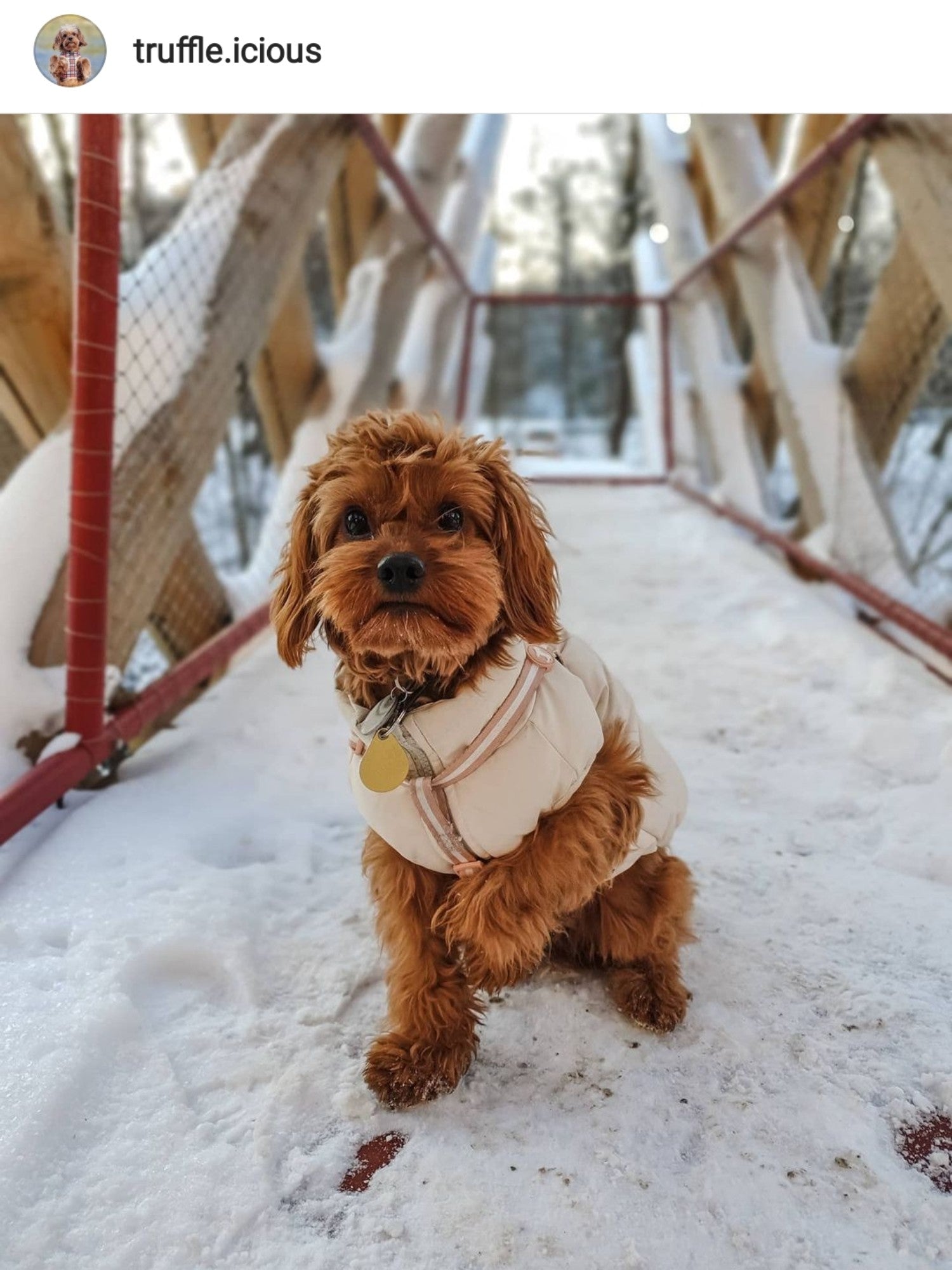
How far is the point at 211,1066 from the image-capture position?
1.52 meters

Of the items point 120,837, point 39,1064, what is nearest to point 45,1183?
point 39,1064

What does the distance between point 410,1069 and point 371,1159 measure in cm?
16

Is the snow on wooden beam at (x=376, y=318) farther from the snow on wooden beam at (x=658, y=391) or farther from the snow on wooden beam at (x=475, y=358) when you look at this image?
the snow on wooden beam at (x=658, y=391)

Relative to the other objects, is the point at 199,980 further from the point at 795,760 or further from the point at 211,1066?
the point at 795,760

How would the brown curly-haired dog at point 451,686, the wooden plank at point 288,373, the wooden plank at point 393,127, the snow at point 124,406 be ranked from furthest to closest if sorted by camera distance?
1. the wooden plank at point 393,127
2. the wooden plank at point 288,373
3. the snow at point 124,406
4. the brown curly-haired dog at point 451,686

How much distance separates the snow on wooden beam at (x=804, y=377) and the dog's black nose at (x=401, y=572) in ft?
10.0

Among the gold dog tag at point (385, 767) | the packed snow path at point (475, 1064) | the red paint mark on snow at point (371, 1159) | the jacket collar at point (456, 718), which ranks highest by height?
the jacket collar at point (456, 718)

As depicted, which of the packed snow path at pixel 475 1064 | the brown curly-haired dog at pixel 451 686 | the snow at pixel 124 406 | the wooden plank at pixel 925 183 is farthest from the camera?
the wooden plank at pixel 925 183

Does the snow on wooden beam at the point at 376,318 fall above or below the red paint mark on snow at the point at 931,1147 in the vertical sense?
above

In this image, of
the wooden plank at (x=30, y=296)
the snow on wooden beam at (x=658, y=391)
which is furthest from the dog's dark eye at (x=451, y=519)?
the snow on wooden beam at (x=658, y=391)

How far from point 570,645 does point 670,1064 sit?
2.64ft

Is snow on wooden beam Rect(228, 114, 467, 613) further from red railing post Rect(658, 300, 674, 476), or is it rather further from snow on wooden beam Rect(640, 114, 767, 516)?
red railing post Rect(658, 300, 674, 476)

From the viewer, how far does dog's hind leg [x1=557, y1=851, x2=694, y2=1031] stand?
168cm

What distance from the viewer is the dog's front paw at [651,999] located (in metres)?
1.65
